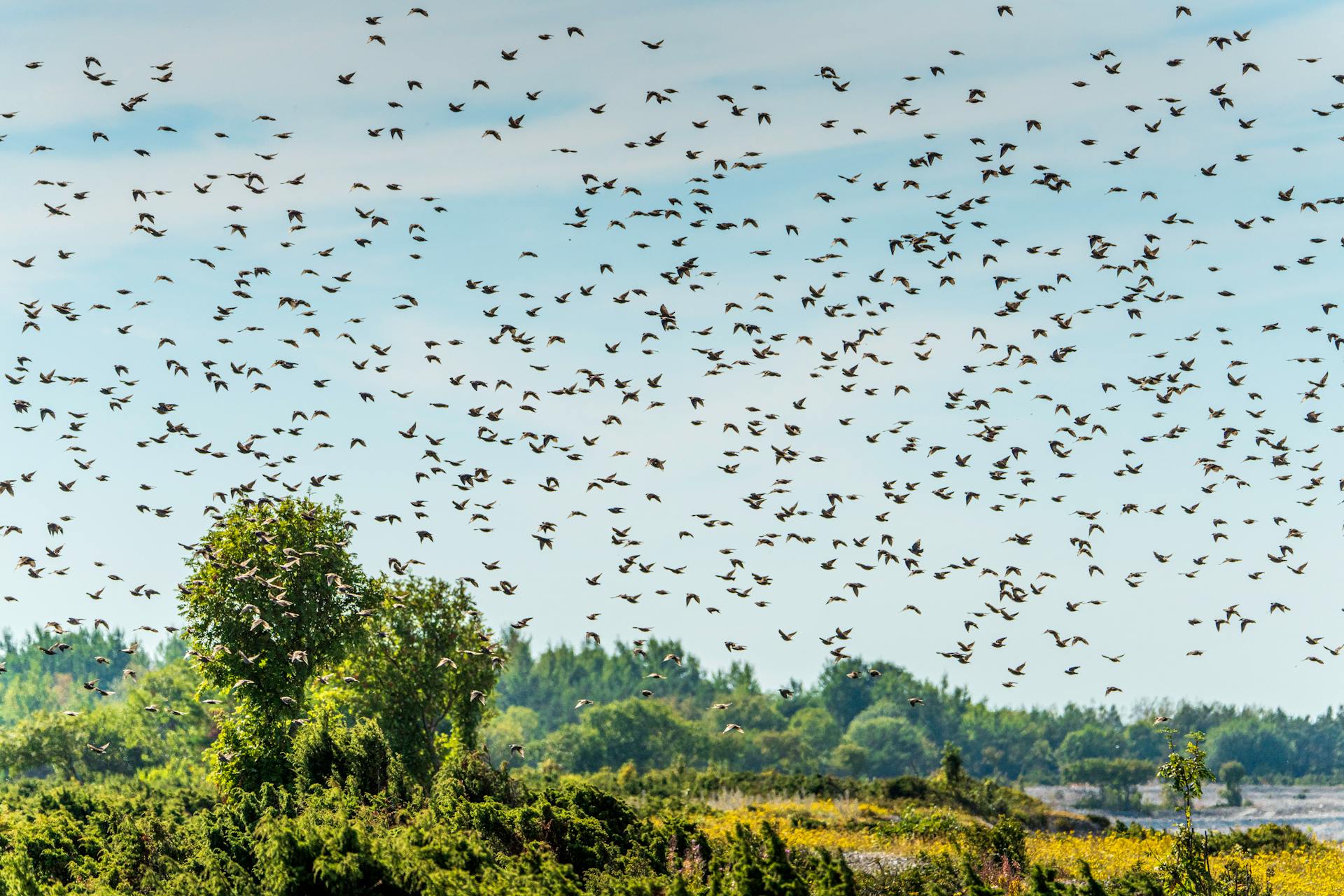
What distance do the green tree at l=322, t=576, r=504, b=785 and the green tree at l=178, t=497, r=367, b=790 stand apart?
4019 mm

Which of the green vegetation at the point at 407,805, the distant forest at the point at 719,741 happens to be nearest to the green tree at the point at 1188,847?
the green vegetation at the point at 407,805

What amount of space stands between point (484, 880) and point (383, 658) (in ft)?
114

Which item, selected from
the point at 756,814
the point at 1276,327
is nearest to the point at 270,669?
the point at 756,814

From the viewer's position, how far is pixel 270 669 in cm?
5088

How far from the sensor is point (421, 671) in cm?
5744

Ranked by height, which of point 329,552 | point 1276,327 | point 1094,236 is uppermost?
point 1094,236

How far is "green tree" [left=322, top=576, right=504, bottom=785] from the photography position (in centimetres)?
5678

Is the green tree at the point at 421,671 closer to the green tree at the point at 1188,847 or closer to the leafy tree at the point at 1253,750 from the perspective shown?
the green tree at the point at 1188,847

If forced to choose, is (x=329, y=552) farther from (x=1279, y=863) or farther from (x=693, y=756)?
(x=693, y=756)

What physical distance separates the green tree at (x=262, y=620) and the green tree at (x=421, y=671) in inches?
158

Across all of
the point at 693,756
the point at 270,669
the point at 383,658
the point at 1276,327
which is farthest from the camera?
the point at 693,756

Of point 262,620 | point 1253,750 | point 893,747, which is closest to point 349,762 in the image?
point 262,620

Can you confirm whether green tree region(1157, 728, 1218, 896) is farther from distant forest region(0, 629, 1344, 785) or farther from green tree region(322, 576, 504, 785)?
distant forest region(0, 629, 1344, 785)

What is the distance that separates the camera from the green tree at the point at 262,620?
49.6m
